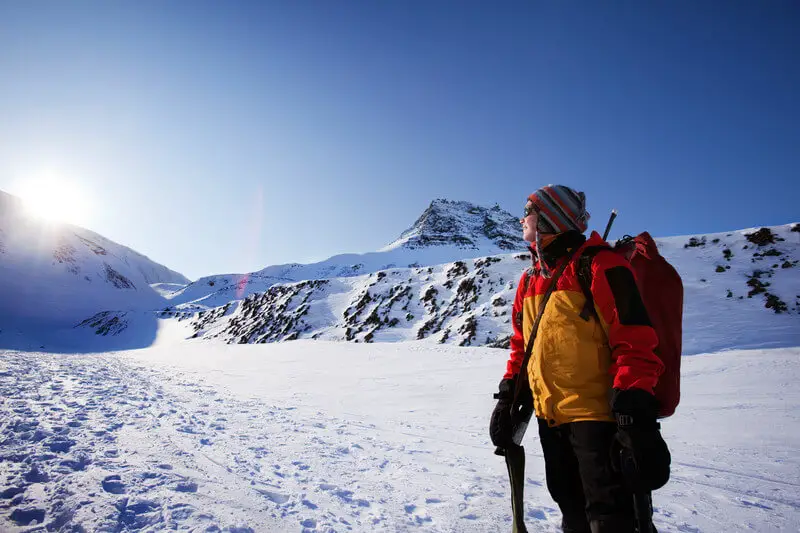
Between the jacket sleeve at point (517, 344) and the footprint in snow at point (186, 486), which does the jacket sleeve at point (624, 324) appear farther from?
the footprint in snow at point (186, 486)

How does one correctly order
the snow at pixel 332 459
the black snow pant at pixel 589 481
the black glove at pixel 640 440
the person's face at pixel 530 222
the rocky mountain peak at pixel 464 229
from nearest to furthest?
the black glove at pixel 640 440
the black snow pant at pixel 589 481
the person's face at pixel 530 222
the snow at pixel 332 459
the rocky mountain peak at pixel 464 229

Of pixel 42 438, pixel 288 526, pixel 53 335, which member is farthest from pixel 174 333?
pixel 288 526

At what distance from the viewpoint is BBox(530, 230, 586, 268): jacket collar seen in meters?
2.23

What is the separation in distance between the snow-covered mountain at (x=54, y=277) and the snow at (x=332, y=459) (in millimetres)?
56087

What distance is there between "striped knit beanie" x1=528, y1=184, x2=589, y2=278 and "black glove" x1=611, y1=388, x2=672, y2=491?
872mm

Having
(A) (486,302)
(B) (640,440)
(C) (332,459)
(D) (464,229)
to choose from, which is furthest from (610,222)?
(D) (464,229)

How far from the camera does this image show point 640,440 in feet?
5.52

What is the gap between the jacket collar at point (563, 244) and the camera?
7.30 ft

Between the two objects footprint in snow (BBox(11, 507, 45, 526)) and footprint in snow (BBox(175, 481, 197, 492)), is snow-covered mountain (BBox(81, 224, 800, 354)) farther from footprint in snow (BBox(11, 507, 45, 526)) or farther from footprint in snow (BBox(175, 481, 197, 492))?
footprint in snow (BBox(11, 507, 45, 526))

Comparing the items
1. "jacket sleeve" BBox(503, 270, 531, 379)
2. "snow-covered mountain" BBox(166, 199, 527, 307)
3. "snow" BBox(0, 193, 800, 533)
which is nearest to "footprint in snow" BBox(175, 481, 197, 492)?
"snow" BBox(0, 193, 800, 533)

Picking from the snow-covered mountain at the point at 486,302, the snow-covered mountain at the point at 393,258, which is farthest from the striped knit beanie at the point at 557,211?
the snow-covered mountain at the point at 393,258

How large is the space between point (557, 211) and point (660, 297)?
0.80 metres

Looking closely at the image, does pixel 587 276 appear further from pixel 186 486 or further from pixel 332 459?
pixel 186 486

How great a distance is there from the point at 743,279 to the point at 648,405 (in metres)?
15.5
